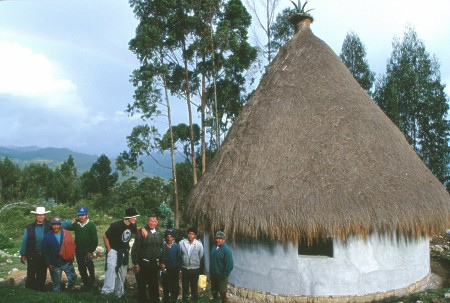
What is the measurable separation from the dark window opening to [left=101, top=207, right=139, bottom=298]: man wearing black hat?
3.58 meters

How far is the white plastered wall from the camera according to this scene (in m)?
8.10

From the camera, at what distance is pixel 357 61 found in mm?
27938

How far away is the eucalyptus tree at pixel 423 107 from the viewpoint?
25.7 meters

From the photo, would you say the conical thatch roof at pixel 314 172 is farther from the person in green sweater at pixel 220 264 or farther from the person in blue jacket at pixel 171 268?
the person in blue jacket at pixel 171 268

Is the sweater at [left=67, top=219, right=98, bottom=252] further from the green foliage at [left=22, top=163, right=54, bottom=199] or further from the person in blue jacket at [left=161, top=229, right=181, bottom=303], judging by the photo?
the green foliage at [left=22, top=163, right=54, bottom=199]

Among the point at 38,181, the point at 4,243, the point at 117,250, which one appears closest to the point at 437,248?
the point at 117,250

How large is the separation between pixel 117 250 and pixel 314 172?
4.29 metres

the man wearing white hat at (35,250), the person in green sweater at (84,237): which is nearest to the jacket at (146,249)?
the person in green sweater at (84,237)

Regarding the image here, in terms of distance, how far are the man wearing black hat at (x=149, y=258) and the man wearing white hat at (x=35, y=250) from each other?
1.88 m

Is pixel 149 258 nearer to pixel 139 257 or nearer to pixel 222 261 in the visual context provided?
pixel 139 257

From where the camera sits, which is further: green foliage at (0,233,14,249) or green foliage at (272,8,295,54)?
green foliage at (272,8,295,54)

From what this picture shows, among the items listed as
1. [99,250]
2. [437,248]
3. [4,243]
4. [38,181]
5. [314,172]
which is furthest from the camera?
[38,181]

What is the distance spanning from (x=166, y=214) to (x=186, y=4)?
11.1 m

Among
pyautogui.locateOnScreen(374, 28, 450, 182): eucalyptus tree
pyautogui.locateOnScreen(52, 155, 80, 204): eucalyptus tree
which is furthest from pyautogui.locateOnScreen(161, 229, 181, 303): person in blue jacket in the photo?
pyautogui.locateOnScreen(52, 155, 80, 204): eucalyptus tree
